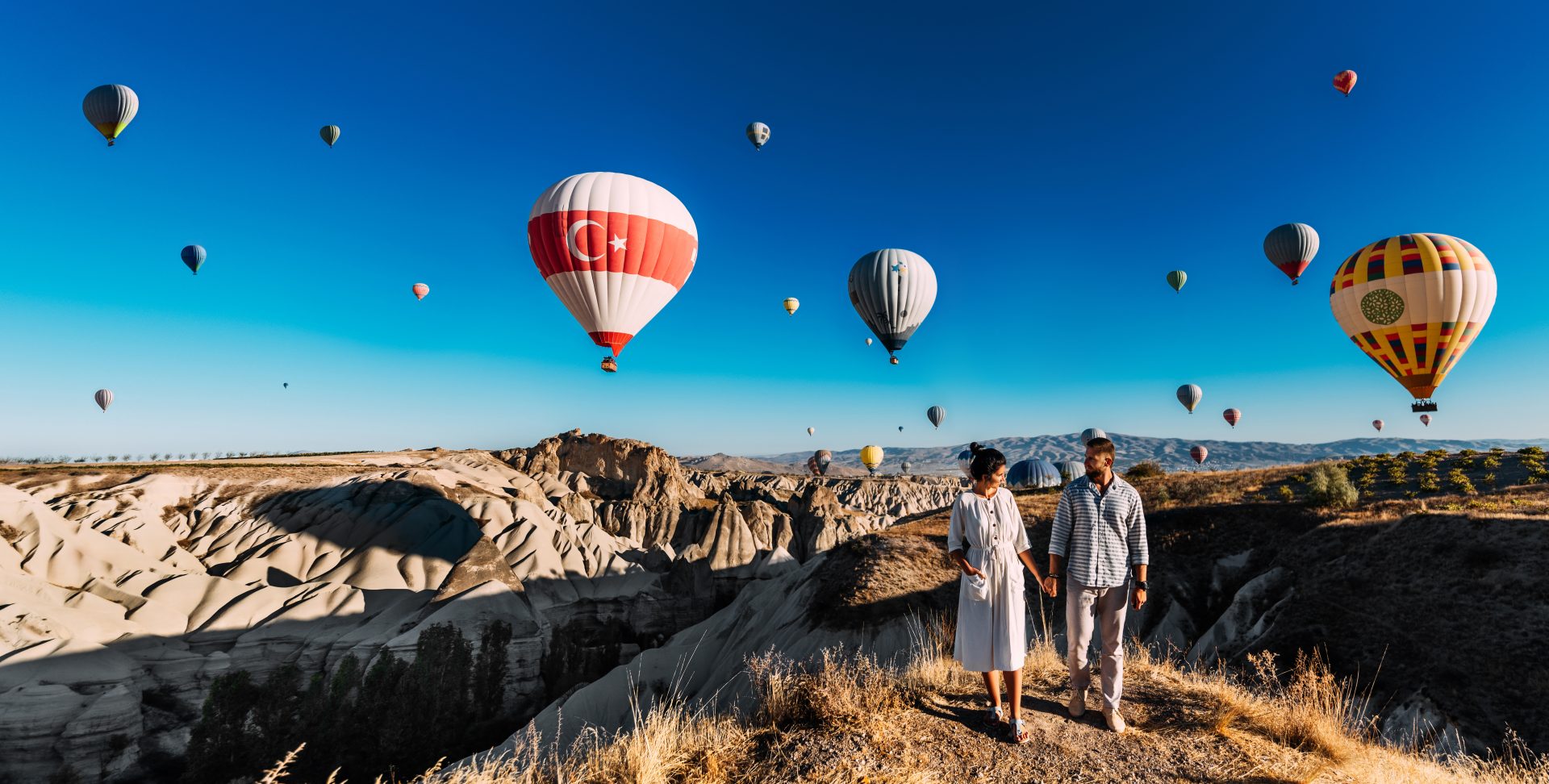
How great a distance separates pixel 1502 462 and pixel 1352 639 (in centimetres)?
3141

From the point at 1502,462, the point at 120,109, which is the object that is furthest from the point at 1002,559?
the point at 120,109

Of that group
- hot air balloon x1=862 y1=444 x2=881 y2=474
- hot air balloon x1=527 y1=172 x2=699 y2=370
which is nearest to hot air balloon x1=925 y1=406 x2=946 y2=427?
hot air balloon x1=862 y1=444 x2=881 y2=474

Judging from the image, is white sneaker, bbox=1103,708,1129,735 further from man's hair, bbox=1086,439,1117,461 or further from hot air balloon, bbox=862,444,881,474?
hot air balloon, bbox=862,444,881,474

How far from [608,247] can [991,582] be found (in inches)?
718

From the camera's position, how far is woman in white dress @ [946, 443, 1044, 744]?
499 cm

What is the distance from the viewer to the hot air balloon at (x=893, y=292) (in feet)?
91.1

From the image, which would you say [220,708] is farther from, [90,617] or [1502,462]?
[1502,462]

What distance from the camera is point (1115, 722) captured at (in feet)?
16.6

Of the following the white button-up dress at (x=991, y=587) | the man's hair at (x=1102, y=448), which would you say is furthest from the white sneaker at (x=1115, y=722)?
the man's hair at (x=1102, y=448)

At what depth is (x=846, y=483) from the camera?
113312 mm

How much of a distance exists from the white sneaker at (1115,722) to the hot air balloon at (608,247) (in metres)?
18.9

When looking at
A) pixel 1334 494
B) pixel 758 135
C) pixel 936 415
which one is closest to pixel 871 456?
pixel 936 415

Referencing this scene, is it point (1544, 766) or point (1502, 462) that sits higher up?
point (1502, 462)

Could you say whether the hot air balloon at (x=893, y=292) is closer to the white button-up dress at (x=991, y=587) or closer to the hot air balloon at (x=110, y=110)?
the white button-up dress at (x=991, y=587)
